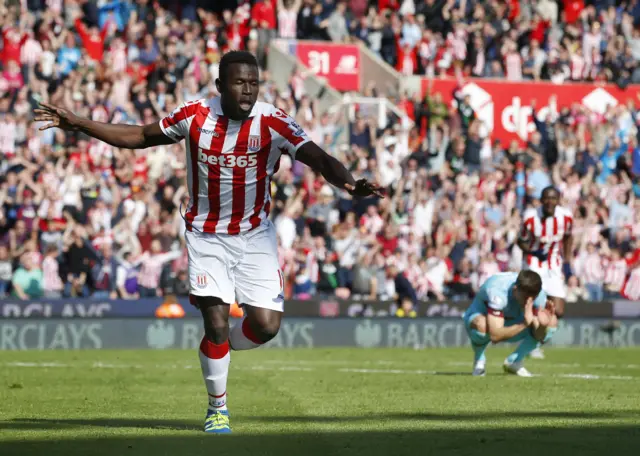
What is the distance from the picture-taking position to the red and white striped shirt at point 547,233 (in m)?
18.2

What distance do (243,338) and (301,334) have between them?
1383 centimetres

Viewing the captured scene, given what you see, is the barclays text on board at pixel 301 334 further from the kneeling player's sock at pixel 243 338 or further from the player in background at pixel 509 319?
the kneeling player's sock at pixel 243 338

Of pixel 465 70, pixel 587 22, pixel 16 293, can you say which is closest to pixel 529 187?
pixel 465 70

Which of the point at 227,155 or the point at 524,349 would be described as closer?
the point at 227,155

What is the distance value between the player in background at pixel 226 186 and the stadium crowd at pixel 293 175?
13.2 meters

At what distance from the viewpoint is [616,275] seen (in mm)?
26891

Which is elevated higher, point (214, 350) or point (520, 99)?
point (520, 99)

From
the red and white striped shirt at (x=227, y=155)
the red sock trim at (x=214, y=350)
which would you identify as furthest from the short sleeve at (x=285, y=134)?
the red sock trim at (x=214, y=350)

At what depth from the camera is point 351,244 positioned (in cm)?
2514

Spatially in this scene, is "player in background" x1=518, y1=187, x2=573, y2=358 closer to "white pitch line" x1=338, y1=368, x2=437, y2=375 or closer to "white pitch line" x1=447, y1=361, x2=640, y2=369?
"white pitch line" x1=447, y1=361, x2=640, y2=369

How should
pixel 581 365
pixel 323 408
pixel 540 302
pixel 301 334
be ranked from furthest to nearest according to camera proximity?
pixel 301 334 < pixel 581 365 < pixel 540 302 < pixel 323 408

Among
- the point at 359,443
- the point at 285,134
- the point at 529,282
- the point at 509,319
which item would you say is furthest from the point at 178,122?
the point at 509,319

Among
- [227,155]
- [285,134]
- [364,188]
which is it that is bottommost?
[364,188]

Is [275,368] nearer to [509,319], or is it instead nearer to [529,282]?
[509,319]
